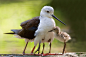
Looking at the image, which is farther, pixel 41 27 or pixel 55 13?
pixel 55 13

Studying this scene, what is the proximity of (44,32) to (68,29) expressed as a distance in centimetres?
363

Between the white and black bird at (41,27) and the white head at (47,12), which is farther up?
the white head at (47,12)

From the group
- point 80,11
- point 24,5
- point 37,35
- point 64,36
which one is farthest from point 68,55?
point 24,5

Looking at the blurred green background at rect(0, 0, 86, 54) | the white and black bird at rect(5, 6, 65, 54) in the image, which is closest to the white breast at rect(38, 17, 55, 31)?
the white and black bird at rect(5, 6, 65, 54)

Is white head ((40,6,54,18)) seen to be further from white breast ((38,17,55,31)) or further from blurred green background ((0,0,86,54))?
blurred green background ((0,0,86,54))

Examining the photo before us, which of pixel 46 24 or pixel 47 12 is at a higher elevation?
pixel 47 12

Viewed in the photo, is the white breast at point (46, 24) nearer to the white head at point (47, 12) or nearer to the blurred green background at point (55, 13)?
the white head at point (47, 12)

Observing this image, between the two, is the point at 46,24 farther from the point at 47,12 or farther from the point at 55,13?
the point at 55,13

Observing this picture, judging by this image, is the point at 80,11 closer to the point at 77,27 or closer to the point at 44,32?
the point at 77,27

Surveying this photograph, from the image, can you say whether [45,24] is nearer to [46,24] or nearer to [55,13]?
[46,24]

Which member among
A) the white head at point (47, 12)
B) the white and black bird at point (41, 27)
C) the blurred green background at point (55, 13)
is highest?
the blurred green background at point (55, 13)

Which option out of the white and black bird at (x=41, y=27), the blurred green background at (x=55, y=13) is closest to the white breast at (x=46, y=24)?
the white and black bird at (x=41, y=27)

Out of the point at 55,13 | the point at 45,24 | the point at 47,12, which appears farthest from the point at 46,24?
the point at 55,13

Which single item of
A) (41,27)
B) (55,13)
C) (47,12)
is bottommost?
(41,27)
